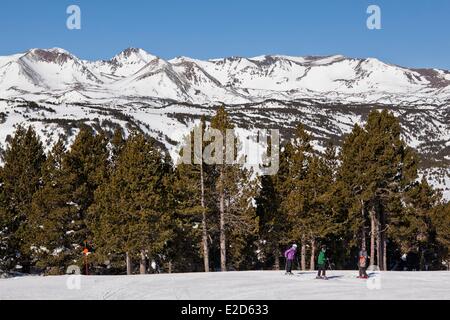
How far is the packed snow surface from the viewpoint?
2120cm

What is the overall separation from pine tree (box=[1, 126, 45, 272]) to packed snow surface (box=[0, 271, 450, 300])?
39.5 ft

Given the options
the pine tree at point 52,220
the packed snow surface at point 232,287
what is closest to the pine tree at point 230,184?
the packed snow surface at point 232,287

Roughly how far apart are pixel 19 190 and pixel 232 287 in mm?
22365

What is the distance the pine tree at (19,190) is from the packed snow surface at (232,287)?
1205 cm

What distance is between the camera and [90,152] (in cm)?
3938

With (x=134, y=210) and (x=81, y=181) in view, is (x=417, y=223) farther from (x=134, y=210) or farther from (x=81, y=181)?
(x=81, y=181)

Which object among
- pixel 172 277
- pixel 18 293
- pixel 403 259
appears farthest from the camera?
pixel 403 259

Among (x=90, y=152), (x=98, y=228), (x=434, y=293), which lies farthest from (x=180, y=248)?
(x=434, y=293)

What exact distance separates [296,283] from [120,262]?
53.2ft

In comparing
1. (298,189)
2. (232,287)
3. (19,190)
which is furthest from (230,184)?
(19,190)

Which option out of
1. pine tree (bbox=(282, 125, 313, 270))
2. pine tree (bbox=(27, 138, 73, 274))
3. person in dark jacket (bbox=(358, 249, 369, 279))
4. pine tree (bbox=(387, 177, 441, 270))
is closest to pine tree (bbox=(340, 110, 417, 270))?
pine tree (bbox=(387, 177, 441, 270))

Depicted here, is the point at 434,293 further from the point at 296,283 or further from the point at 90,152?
the point at 90,152

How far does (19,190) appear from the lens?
1570 inches

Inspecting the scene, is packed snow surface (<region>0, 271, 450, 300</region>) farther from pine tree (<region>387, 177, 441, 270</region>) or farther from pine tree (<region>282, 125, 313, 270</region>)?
pine tree (<region>387, 177, 441, 270</region>)
